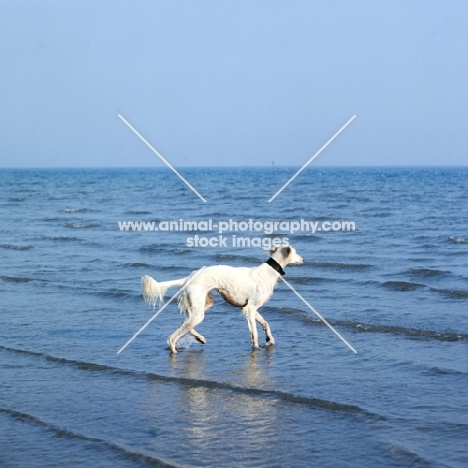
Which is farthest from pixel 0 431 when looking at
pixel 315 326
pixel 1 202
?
pixel 1 202

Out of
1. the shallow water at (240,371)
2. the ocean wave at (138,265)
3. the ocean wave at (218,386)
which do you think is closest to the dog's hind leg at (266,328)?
the shallow water at (240,371)

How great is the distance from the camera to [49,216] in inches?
1458

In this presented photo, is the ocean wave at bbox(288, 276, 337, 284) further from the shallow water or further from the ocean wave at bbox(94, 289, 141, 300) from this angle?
the ocean wave at bbox(94, 289, 141, 300)

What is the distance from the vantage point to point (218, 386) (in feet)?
29.3

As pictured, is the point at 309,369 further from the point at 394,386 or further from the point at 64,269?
the point at 64,269

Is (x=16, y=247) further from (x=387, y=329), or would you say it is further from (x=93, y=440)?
(x=93, y=440)

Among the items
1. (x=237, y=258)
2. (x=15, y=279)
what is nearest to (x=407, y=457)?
(x=15, y=279)

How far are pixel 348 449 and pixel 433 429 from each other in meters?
0.98

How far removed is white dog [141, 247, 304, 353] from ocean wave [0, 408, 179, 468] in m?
2.81

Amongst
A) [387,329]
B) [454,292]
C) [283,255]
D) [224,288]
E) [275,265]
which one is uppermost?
[283,255]

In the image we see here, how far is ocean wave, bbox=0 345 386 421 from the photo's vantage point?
7.96 meters

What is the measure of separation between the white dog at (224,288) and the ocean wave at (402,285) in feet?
16.5

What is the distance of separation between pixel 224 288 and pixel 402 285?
6334 mm

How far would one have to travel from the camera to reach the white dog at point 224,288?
1032cm
